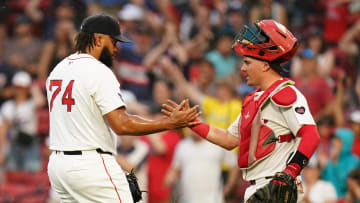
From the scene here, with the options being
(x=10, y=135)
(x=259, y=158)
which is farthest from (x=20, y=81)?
(x=259, y=158)

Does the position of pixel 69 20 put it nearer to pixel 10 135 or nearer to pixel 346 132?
pixel 10 135

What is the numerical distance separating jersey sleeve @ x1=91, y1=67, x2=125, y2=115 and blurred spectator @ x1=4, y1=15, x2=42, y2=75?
759 cm

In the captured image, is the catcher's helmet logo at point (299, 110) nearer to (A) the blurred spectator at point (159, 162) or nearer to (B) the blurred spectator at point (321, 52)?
(A) the blurred spectator at point (159, 162)

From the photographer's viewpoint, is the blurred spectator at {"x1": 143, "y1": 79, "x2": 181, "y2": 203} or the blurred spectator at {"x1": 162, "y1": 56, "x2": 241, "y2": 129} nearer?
the blurred spectator at {"x1": 162, "y1": 56, "x2": 241, "y2": 129}

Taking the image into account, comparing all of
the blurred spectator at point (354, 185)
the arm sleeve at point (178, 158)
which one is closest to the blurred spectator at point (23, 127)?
the arm sleeve at point (178, 158)

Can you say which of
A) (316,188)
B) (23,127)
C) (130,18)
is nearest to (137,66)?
(130,18)

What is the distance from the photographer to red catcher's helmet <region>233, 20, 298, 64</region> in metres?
5.31

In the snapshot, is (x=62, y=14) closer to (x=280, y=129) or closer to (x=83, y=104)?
(x=83, y=104)

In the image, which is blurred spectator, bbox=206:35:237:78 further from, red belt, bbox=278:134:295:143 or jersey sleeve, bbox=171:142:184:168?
red belt, bbox=278:134:295:143

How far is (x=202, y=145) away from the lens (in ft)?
31.2

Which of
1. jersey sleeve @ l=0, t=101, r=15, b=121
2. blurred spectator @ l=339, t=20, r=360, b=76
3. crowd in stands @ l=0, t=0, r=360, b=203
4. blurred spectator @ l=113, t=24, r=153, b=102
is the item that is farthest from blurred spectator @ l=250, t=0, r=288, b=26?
jersey sleeve @ l=0, t=101, r=15, b=121

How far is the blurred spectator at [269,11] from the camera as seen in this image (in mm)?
11695

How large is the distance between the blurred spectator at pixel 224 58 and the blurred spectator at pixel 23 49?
11.4 feet

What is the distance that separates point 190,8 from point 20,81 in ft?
12.5
